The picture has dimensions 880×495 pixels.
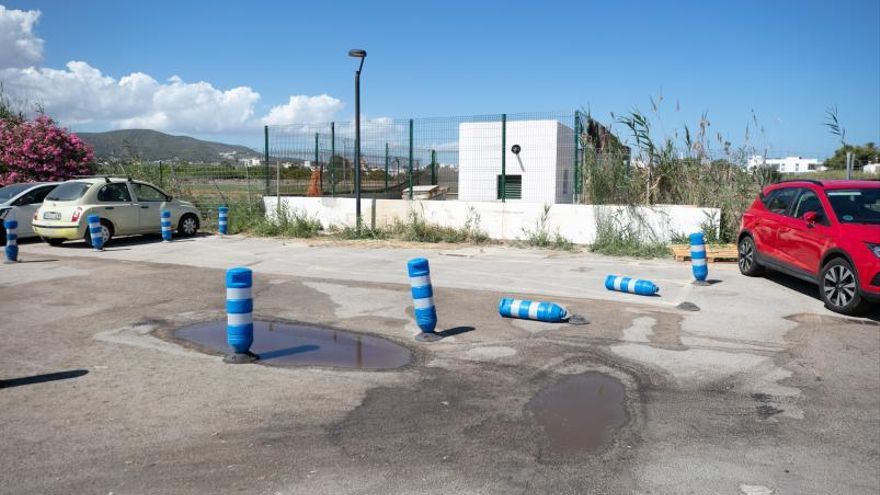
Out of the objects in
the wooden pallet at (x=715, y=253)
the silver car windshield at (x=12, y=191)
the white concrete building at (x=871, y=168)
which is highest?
the white concrete building at (x=871, y=168)

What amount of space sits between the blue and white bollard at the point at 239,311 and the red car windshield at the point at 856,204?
311 inches

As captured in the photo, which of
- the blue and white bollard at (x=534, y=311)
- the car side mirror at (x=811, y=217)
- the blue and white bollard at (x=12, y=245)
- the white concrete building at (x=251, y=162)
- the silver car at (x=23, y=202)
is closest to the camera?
the blue and white bollard at (x=534, y=311)

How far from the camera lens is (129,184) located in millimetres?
17469

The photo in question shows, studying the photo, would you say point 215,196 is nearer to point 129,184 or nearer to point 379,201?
point 129,184

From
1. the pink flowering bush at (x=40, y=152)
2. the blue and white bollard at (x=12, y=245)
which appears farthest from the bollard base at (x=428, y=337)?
the pink flowering bush at (x=40, y=152)

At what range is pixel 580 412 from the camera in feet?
17.4

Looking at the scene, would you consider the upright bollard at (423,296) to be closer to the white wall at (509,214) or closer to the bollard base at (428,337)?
the bollard base at (428,337)

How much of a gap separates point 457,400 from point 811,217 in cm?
675

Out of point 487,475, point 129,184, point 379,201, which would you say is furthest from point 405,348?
point 129,184

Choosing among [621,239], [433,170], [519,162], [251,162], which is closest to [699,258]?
[621,239]

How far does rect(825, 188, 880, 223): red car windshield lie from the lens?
909 cm

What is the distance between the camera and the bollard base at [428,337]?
294 inches

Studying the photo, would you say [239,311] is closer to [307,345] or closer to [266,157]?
[307,345]

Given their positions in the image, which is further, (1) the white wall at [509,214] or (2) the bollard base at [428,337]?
(1) the white wall at [509,214]
